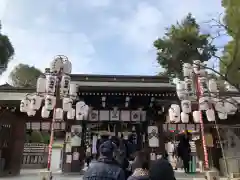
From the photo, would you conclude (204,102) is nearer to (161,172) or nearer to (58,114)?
(58,114)

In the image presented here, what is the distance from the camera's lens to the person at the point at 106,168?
2.79 m

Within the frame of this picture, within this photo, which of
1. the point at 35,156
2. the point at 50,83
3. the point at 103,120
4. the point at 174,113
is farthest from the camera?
the point at 35,156

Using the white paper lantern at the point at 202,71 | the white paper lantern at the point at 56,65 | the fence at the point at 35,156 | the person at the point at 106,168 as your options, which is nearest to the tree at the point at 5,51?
the fence at the point at 35,156

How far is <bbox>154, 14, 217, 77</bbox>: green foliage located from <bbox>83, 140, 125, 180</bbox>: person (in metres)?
21.7

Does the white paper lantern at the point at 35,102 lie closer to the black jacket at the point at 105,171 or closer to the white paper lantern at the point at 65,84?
the white paper lantern at the point at 65,84

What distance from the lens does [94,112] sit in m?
13.4

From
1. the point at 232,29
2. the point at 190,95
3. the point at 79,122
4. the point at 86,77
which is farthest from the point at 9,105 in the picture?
the point at 232,29

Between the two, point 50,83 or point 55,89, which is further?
point 55,89

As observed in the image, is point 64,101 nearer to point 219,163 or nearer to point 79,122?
point 79,122

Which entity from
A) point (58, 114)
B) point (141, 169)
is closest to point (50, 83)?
point (58, 114)

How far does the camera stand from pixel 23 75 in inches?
1487

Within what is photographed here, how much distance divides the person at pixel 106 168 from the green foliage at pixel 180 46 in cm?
2173

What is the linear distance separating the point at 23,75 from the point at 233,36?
114ft

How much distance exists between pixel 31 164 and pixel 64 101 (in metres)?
9.74
